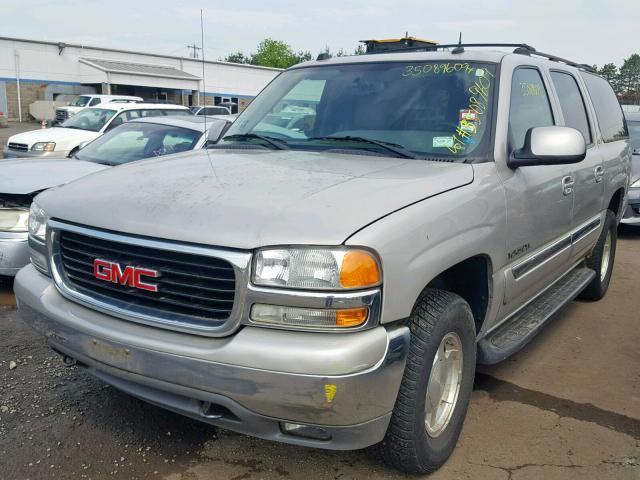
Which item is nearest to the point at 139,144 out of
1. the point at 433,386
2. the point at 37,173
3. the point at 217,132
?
the point at 37,173

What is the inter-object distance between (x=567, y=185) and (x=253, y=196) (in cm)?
230

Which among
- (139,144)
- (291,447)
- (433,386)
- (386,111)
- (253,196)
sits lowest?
(291,447)

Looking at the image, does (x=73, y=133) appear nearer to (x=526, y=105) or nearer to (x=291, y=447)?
(x=526, y=105)

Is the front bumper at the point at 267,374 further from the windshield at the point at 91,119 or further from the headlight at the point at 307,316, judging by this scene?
the windshield at the point at 91,119

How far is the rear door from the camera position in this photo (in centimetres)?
418

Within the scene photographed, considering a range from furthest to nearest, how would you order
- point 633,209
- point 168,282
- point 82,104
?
point 82,104 → point 633,209 → point 168,282

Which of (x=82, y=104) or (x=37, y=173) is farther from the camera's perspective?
(x=82, y=104)

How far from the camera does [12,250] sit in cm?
486

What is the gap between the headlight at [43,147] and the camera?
33.7 ft

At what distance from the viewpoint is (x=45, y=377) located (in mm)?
3721

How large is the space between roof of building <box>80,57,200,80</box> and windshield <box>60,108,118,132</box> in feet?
99.5

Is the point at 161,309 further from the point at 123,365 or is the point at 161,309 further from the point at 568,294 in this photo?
the point at 568,294

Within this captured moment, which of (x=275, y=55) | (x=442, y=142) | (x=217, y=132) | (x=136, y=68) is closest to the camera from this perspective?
(x=442, y=142)

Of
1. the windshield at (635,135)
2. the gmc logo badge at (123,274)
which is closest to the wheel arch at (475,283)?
the gmc logo badge at (123,274)
